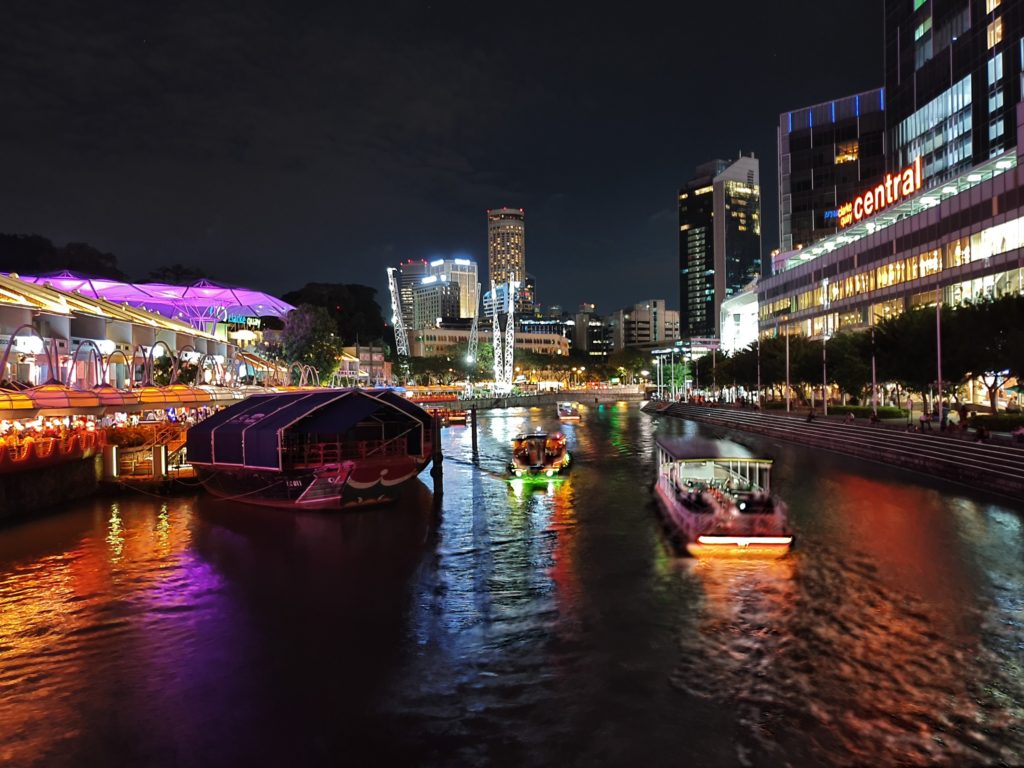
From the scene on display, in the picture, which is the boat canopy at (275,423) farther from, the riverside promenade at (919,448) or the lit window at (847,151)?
the lit window at (847,151)

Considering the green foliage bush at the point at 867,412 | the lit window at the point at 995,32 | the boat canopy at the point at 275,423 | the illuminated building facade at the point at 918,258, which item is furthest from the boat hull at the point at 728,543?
the lit window at the point at 995,32

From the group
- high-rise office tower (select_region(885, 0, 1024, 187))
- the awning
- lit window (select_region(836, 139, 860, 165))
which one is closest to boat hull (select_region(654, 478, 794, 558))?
the awning

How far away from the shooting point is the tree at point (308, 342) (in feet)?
258

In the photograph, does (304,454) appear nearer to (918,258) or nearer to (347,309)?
(918,258)

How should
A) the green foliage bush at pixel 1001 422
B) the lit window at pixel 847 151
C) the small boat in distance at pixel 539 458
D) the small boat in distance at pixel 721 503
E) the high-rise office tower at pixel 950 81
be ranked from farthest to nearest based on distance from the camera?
the lit window at pixel 847 151
the high-rise office tower at pixel 950 81
the small boat in distance at pixel 539 458
the green foliage bush at pixel 1001 422
the small boat in distance at pixel 721 503

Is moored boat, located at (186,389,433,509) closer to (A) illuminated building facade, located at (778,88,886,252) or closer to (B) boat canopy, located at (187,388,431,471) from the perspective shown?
(B) boat canopy, located at (187,388,431,471)

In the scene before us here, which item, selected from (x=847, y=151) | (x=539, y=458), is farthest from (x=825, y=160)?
(x=539, y=458)

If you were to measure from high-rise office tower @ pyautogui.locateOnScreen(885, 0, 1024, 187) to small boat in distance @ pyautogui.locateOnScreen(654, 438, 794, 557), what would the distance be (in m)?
74.0

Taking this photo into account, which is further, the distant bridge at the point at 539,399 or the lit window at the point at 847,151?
the distant bridge at the point at 539,399

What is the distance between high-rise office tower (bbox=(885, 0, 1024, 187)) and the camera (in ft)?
247

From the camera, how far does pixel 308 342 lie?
7925cm

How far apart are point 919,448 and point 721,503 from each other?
21003 millimetres

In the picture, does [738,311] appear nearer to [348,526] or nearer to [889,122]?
[889,122]

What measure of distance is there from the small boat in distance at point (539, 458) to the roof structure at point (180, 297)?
3651cm
